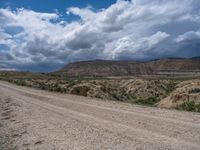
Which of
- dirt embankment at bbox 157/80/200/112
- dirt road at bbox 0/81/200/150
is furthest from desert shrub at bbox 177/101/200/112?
dirt road at bbox 0/81/200/150

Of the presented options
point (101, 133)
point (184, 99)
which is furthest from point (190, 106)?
point (101, 133)

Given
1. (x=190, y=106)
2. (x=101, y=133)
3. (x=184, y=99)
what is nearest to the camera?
(x=101, y=133)

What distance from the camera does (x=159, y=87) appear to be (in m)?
41.1

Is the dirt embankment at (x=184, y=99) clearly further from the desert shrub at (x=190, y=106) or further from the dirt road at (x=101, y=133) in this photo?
the dirt road at (x=101, y=133)

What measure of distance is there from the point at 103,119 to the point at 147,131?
11.1ft

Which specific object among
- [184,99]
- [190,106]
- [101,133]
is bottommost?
[190,106]

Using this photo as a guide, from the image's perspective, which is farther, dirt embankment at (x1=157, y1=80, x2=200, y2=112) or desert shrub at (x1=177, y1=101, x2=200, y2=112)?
dirt embankment at (x1=157, y1=80, x2=200, y2=112)

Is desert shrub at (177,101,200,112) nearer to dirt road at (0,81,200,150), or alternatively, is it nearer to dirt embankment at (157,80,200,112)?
dirt embankment at (157,80,200,112)

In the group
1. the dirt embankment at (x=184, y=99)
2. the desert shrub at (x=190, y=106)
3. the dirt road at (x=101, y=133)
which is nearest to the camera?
the dirt road at (x=101, y=133)

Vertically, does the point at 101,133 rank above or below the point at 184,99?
above

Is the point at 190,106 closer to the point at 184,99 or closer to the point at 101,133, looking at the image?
the point at 184,99

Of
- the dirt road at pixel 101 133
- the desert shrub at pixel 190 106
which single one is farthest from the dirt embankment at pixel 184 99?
the dirt road at pixel 101 133

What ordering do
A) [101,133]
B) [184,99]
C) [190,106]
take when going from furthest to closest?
[184,99]
[190,106]
[101,133]

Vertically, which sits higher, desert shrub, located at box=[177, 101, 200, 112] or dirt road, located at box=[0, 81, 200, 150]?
dirt road, located at box=[0, 81, 200, 150]
